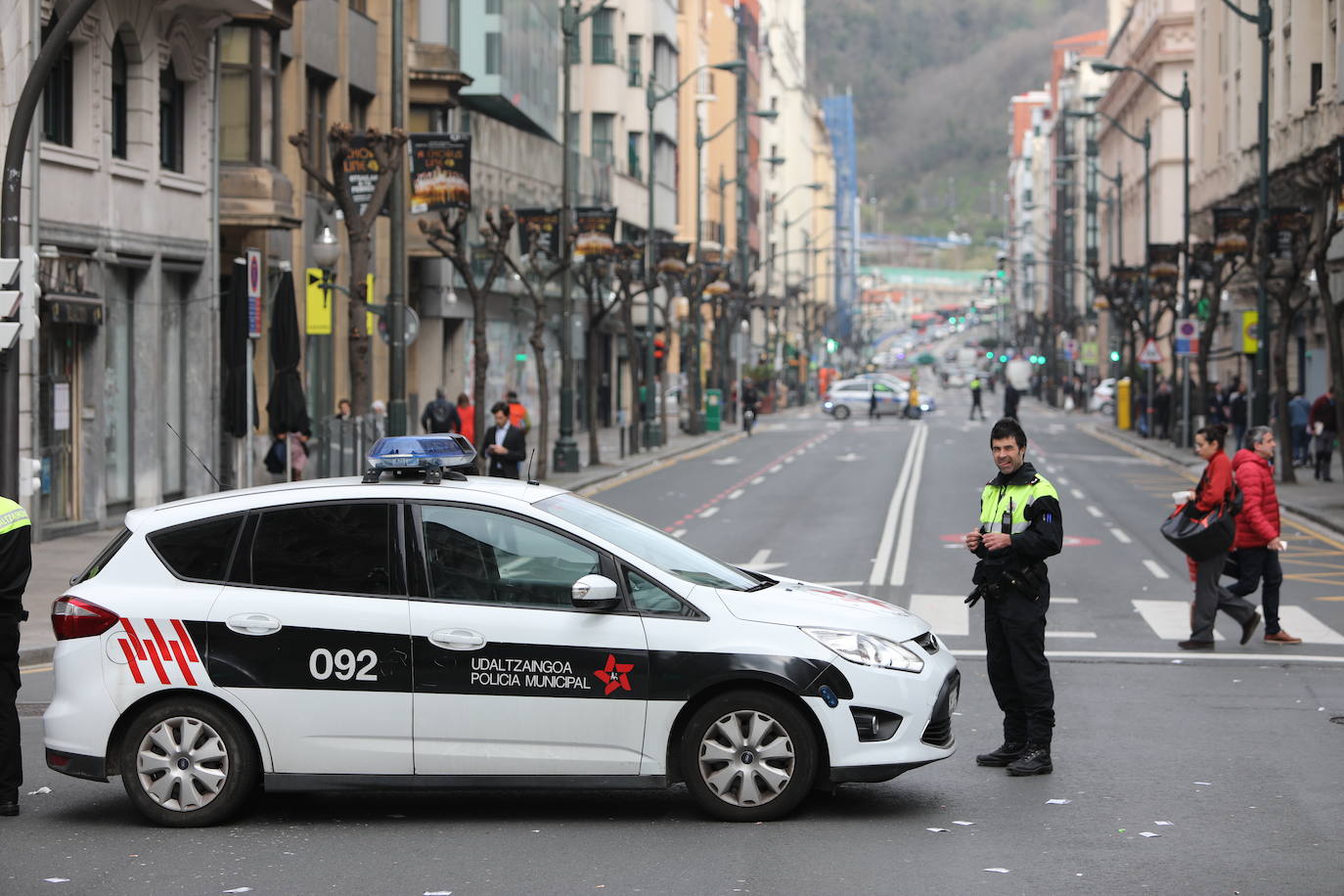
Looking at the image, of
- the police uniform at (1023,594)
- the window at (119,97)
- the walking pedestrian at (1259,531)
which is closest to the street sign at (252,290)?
the window at (119,97)

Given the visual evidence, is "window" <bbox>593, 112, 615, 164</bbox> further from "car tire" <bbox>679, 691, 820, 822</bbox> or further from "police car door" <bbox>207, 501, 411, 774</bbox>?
"car tire" <bbox>679, 691, 820, 822</bbox>

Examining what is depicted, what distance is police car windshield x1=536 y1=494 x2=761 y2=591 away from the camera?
348 inches

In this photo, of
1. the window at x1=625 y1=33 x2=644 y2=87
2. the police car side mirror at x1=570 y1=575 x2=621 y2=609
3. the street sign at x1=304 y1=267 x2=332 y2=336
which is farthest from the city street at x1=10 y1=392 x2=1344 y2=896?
the window at x1=625 y1=33 x2=644 y2=87

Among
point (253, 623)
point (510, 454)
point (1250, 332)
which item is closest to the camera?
point (253, 623)

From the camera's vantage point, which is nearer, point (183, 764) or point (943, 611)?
point (183, 764)

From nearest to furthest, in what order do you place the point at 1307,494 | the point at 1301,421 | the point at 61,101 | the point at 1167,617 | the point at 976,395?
the point at 1167,617, the point at 61,101, the point at 1307,494, the point at 1301,421, the point at 976,395

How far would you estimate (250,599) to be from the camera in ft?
28.4

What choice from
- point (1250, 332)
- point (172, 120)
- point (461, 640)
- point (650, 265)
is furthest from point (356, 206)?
point (1250, 332)

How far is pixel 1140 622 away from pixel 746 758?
924 centimetres

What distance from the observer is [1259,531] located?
15.0 meters

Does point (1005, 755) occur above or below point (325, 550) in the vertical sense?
below

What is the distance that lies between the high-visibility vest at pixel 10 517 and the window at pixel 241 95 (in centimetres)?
2183

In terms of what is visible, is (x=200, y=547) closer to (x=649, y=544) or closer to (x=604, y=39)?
(x=649, y=544)

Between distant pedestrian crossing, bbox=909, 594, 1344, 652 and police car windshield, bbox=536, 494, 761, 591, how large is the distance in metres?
6.60
